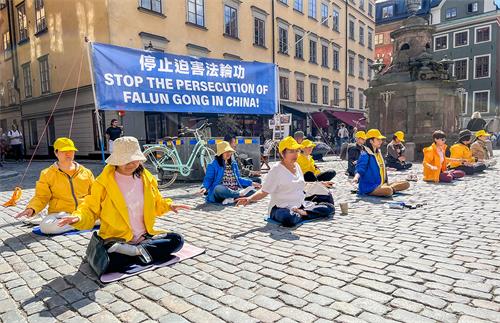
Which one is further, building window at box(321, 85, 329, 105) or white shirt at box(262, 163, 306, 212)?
building window at box(321, 85, 329, 105)

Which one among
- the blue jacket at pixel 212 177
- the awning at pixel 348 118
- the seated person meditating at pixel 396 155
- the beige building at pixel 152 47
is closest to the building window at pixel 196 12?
the beige building at pixel 152 47

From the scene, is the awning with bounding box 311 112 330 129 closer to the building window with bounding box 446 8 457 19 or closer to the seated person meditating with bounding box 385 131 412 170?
the seated person meditating with bounding box 385 131 412 170

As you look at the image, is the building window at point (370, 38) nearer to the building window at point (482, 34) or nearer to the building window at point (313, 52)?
the building window at point (482, 34)

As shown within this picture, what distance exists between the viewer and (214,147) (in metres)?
10.0

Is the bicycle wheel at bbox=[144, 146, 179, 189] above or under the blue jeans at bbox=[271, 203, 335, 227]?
above

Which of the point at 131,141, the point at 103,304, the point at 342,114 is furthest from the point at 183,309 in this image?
the point at 342,114

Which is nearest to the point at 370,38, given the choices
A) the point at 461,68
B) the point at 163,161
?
the point at 461,68

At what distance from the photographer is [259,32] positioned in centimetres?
2416

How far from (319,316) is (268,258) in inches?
50.3

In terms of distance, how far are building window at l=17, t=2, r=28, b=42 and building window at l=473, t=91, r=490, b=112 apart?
1681 inches

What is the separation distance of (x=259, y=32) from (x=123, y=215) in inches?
885

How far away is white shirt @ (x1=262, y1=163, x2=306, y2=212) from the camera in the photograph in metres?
5.11

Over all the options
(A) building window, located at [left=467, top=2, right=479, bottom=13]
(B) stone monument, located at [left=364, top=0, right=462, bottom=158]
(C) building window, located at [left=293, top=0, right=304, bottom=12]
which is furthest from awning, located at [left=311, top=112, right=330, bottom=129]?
(A) building window, located at [left=467, top=2, right=479, bottom=13]

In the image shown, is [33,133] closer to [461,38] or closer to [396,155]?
[396,155]
